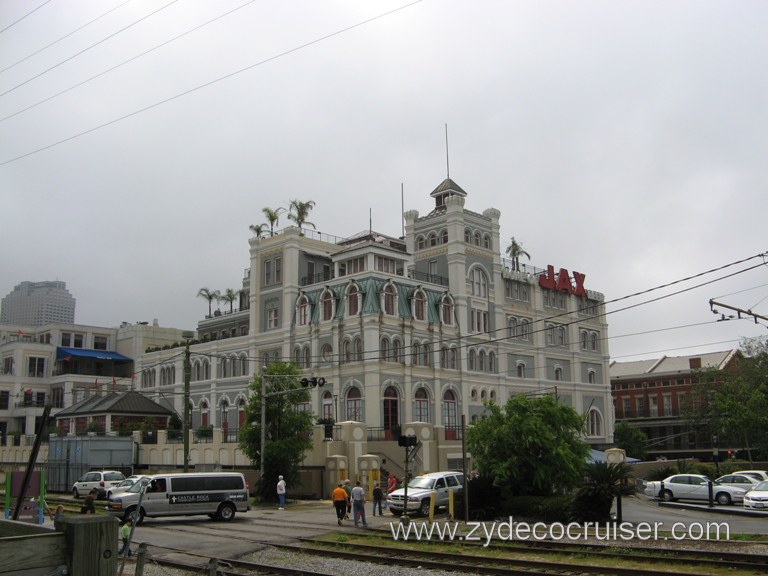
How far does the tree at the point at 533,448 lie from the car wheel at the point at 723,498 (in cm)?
936

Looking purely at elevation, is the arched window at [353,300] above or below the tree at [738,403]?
above

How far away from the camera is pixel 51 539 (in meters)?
4.88

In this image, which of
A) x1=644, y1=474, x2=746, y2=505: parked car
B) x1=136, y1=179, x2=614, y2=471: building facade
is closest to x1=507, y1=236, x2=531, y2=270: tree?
x1=136, y1=179, x2=614, y2=471: building facade

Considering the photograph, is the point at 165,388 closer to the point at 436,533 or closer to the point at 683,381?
the point at 436,533

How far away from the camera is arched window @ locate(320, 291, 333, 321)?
60625mm

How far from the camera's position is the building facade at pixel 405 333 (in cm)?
5784

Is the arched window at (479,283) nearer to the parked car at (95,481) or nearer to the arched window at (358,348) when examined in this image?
the arched window at (358,348)

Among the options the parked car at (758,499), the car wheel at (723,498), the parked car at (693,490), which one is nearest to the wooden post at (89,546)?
the parked car at (758,499)

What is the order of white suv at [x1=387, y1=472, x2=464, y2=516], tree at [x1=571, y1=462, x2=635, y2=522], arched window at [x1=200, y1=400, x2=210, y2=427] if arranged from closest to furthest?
tree at [x1=571, y1=462, x2=635, y2=522]
white suv at [x1=387, y1=472, x2=464, y2=516]
arched window at [x1=200, y1=400, x2=210, y2=427]

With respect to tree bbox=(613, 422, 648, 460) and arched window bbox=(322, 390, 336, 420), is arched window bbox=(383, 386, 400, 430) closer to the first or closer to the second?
arched window bbox=(322, 390, 336, 420)

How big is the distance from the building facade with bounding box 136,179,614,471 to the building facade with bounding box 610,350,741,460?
16.8m

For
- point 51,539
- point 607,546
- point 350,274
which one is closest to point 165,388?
point 350,274

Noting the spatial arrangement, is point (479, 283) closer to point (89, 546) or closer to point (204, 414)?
point (204, 414)

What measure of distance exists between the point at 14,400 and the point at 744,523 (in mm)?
78111
